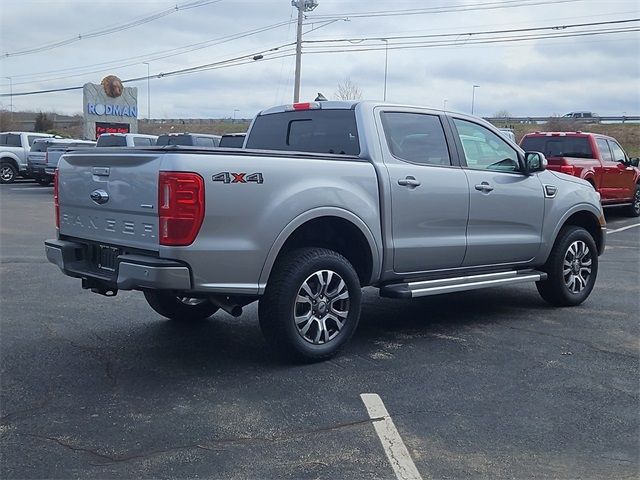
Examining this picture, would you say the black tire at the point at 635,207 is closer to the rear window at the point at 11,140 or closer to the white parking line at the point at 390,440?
the white parking line at the point at 390,440

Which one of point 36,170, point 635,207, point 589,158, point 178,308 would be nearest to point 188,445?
point 178,308

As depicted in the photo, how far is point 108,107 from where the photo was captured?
38.1 metres

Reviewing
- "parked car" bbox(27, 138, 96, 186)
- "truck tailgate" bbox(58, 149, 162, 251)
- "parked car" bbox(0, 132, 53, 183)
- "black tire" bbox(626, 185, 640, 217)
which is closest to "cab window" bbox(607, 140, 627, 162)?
"black tire" bbox(626, 185, 640, 217)

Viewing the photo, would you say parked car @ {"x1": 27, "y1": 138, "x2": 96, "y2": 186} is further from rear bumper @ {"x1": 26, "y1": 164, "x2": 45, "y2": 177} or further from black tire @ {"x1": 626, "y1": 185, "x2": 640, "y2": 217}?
black tire @ {"x1": 626, "y1": 185, "x2": 640, "y2": 217}

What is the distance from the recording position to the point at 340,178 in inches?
215

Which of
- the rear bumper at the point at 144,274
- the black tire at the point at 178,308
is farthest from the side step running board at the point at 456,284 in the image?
the rear bumper at the point at 144,274

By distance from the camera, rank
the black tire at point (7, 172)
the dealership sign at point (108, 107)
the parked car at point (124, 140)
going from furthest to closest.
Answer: the dealership sign at point (108, 107), the black tire at point (7, 172), the parked car at point (124, 140)

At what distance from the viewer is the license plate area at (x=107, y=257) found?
507cm

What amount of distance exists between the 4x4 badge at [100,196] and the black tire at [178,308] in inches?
54.0

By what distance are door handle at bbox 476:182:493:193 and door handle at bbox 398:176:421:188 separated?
0.83 meters

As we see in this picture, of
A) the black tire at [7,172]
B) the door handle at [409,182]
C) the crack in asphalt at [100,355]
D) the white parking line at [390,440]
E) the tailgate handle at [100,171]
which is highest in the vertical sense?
the tailgate handle at [100,171]

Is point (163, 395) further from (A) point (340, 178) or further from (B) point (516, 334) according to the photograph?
(B) point (516, 334)

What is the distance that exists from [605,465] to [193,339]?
11.3 feet

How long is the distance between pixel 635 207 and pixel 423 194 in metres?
14.1
